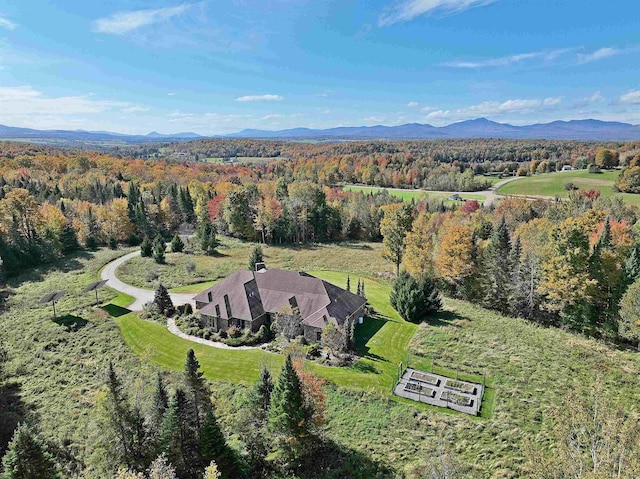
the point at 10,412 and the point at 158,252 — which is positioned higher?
the point at 158,252

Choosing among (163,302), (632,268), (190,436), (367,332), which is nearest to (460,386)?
(367,332)

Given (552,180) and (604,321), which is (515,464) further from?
(552,180)

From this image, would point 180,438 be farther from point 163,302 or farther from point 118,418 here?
point 163,302

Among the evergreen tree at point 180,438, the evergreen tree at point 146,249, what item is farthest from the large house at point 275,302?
the evergreen tree at point 146,249

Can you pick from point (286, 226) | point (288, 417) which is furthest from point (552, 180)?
point (288, 417)

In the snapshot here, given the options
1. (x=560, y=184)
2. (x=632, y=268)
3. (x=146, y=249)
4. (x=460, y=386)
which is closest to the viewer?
(x=460, y=386)

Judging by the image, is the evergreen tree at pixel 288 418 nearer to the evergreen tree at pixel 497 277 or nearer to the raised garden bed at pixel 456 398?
the raised garden bed at pixel 456 398
